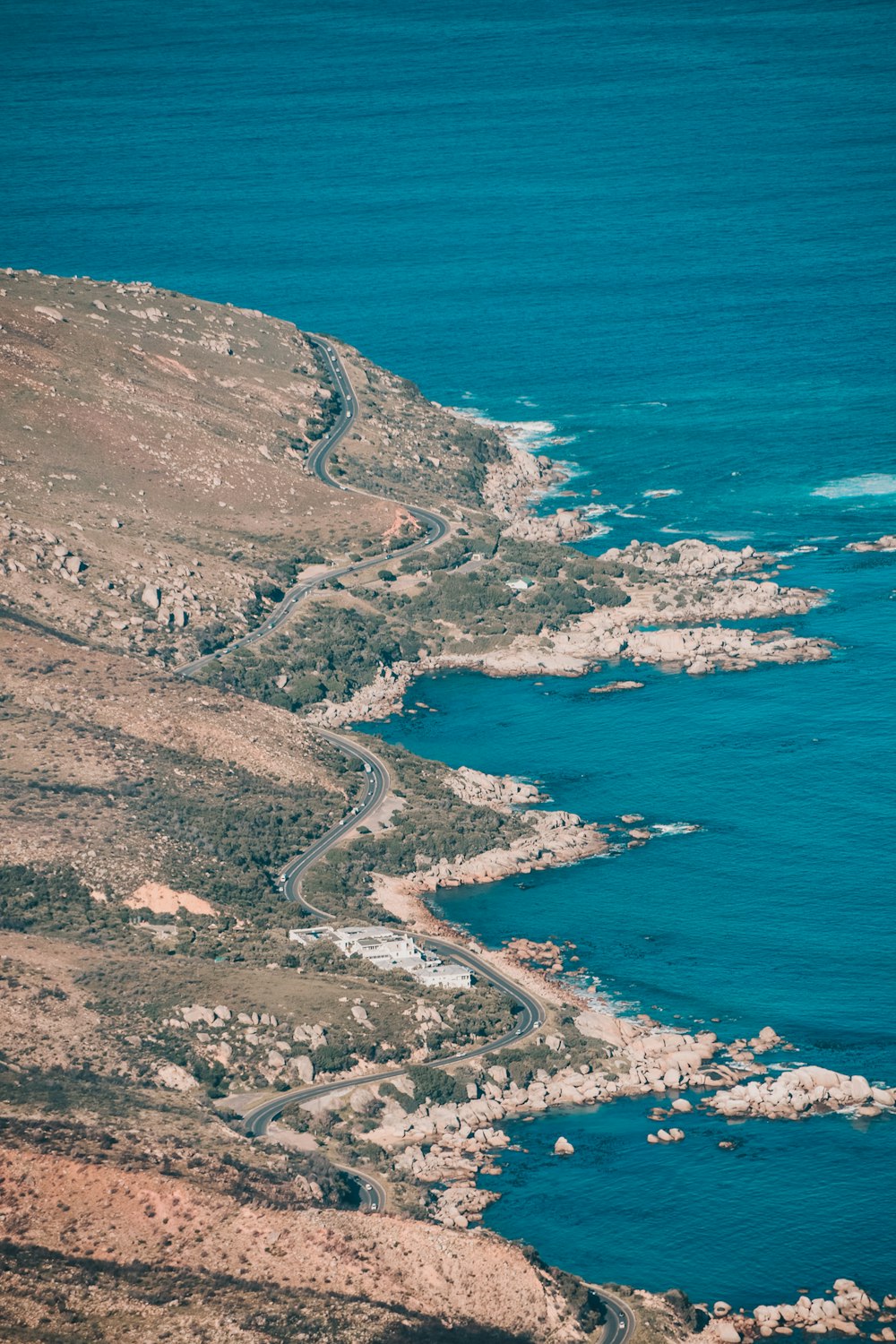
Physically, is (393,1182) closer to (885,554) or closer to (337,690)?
(337,690)

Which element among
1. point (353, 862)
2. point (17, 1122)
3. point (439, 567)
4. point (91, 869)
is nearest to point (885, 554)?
point (439, 567)

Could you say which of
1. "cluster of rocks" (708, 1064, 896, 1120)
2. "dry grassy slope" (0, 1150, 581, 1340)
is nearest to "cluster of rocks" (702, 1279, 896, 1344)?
"dry grassy slope" (0, 1150, 581, 1340)

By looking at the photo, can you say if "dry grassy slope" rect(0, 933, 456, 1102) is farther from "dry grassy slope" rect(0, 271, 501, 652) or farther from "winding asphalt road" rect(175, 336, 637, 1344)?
"dry grassy slope" rect(0, 271, 501, 652)

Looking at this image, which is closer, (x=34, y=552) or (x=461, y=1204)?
(x=461, y=1204)

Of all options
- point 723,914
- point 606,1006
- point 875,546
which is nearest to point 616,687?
point 875,546

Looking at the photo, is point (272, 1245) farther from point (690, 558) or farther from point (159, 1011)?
point (690, 558)

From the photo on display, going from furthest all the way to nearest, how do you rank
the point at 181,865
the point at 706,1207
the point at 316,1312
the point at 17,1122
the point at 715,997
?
the point at 181,865 → the point at 715,997 → the point at 706,1207 → the point at 17,1122 → the point at 316,1312

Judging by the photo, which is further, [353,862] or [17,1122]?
[353,862]
